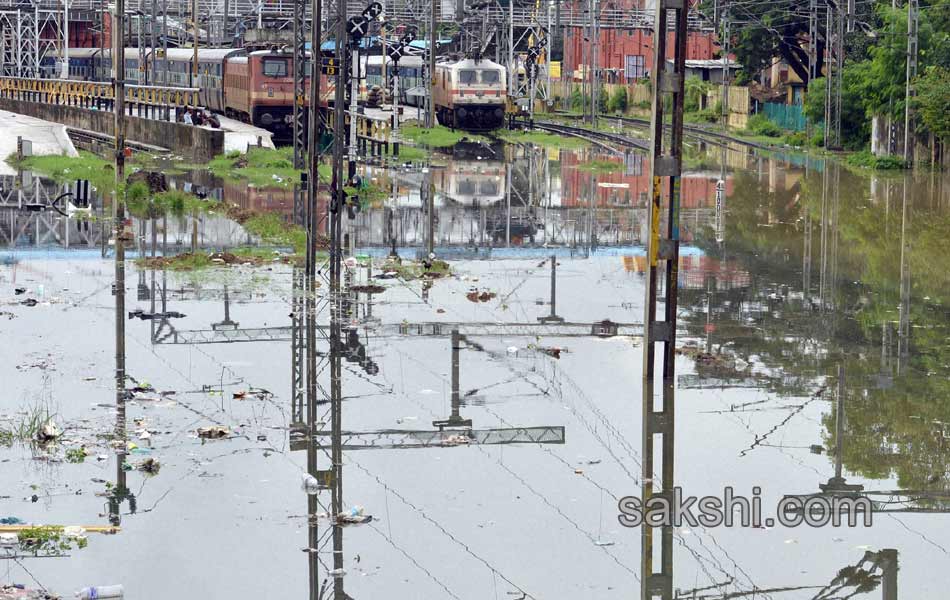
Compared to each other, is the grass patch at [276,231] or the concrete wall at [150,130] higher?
the concrete wall at [150,130]

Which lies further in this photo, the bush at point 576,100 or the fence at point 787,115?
the bush at point 576,100

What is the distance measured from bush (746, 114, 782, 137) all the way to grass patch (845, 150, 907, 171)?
42.7 ft

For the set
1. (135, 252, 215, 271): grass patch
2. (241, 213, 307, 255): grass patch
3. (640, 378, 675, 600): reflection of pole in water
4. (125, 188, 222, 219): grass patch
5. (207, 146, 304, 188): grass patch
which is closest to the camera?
(640, 378, 675, 600): reflection of pole in water

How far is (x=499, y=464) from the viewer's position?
11141 mm

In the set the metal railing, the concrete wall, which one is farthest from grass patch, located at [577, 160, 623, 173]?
the metal railing

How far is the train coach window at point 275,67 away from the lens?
1815 inches

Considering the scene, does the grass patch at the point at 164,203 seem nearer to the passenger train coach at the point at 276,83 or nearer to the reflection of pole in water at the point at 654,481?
the passenger train coach at the point at 276,83

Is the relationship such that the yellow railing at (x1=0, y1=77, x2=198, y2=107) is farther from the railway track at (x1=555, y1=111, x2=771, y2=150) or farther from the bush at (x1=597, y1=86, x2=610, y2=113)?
the bush at (x1=597, y1=86, x2=610, y2=113)

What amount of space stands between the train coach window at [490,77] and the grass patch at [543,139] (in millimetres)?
1914

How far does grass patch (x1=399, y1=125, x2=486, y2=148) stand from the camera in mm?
48312

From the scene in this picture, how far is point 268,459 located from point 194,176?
80.9 feet

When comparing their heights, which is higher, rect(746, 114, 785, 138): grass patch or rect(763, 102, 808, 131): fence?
rect(763, 102, 808, 131): fence

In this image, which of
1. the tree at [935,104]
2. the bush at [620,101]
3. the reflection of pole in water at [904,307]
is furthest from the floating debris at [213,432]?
the bush at [620,101]

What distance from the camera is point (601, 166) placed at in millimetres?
40375
